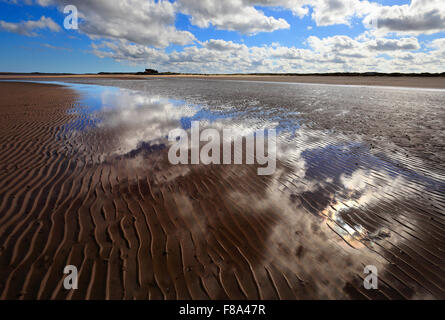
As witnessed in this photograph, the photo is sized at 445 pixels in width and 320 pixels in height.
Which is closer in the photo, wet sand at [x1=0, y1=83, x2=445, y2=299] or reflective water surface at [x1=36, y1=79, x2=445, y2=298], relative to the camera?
wet sand at [x1=0, y1=83, x2=445, y2=299]

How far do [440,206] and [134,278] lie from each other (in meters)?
6.37

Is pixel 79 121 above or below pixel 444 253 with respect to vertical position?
above

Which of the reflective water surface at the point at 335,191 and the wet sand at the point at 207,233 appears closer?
the wet sand at the point at 207,233

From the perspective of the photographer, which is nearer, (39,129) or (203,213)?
(203,213)

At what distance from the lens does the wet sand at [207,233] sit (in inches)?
114

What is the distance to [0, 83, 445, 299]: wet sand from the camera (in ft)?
9.47

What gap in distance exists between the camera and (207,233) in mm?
3832

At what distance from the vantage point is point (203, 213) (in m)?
4.36

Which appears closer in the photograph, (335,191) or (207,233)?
(207,233)
